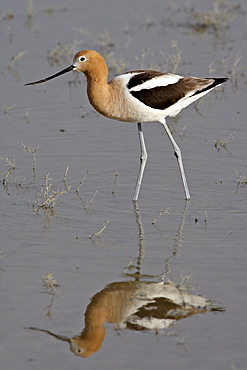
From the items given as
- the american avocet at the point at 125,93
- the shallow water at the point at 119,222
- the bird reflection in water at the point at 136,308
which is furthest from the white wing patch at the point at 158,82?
the bird reflection in water at the point at 136,308

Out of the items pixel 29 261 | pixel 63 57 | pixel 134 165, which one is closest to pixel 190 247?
pixel 29 261

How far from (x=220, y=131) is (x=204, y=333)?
452cm

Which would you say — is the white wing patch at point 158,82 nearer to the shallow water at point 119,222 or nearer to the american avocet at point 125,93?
the american avocet at point 125,93

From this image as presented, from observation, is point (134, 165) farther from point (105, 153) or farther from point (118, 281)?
point (118, 281)

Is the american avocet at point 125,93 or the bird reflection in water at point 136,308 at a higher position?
the american avocet at point 125,93

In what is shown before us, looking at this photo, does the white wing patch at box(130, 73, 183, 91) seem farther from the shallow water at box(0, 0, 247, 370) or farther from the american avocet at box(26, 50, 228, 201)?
the shallow water at box(0, 0, 247, 370)

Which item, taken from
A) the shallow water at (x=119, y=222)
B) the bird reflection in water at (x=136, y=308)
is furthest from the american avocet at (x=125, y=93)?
the bird reflection in water at (x=136, y=308)

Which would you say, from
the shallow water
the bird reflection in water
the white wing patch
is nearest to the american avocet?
the white wing patch

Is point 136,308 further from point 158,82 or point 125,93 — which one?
point 158,82

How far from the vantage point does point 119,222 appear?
20.5 ft

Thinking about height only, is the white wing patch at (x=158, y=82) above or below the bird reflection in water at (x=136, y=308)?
above

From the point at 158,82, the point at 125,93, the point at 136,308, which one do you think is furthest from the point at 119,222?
the point at 136,308

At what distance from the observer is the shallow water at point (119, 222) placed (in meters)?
4.33

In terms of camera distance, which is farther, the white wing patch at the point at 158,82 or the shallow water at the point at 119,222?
the white wing patch at the point at 158,82
